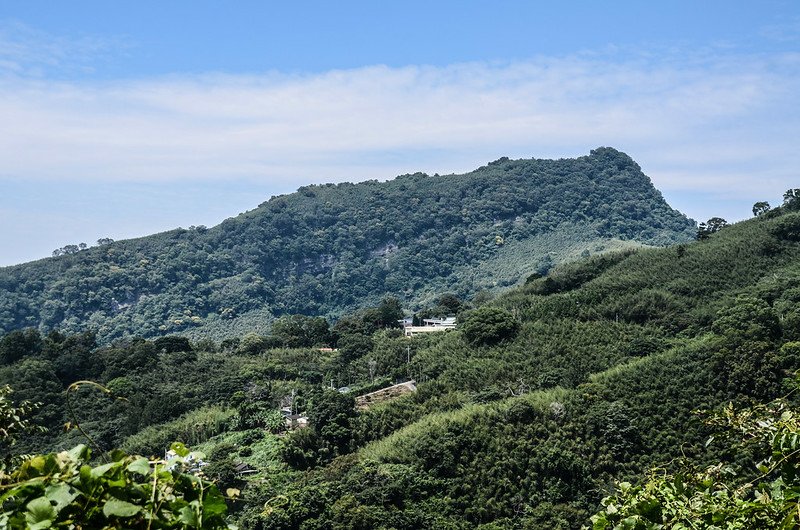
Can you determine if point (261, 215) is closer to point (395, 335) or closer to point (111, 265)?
point (111, 265)

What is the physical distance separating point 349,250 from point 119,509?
117 meters

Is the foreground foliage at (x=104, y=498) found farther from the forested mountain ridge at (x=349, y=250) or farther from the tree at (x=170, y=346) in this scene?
the forested mountain ridge at (x=349, y=250)

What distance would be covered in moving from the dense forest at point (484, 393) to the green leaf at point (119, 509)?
42.7 feet

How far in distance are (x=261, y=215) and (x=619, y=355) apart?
9354 centimetres

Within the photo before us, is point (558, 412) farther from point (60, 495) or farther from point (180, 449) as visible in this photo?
point (60, 495)

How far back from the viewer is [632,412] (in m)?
28.9

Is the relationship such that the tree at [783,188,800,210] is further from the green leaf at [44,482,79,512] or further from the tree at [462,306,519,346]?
the green leaf at [44,482,79,512]

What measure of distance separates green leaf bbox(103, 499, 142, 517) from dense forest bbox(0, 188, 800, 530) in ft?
42.7

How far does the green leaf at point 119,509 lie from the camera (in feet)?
A: 6.84

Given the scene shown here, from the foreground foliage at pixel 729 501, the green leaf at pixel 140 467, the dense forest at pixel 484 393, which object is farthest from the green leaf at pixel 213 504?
the dense forest at pixel 484 393

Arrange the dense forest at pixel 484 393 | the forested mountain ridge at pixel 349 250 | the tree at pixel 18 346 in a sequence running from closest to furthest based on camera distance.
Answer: the dense forest at pixel 484 393
the tree at pixel 18 346
the forested mountain ridge at pixel 349 250

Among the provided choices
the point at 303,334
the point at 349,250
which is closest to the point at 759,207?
the point at 303,334

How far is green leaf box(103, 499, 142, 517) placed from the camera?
6.84ft

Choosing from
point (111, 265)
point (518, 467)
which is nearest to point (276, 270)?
point (111, 265)
